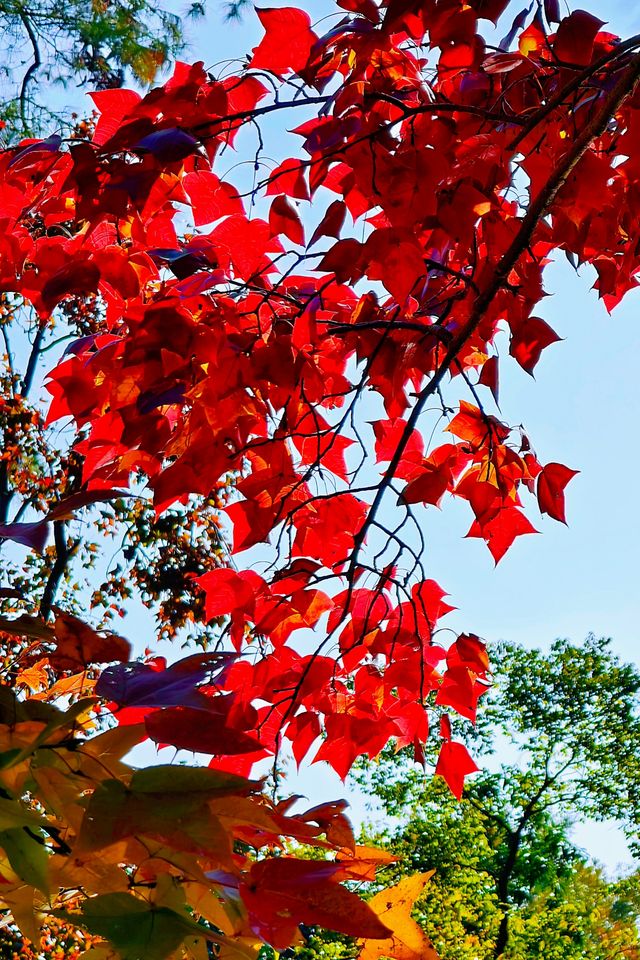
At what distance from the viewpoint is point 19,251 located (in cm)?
136

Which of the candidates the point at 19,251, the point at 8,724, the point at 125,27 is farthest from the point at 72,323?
the point at 8,724

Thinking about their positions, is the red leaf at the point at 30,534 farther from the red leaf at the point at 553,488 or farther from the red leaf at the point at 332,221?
the red leaf at the point at 553,488

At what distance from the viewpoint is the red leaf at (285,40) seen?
1143 mm

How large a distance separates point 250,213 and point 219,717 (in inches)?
37.2

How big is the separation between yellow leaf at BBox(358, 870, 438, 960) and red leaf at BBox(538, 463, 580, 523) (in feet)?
2.31

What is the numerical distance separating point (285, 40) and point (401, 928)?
1038mm

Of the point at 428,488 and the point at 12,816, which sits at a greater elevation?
the point at 428,488

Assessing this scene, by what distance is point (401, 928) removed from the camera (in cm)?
61

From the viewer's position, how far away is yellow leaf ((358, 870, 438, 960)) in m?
0.59

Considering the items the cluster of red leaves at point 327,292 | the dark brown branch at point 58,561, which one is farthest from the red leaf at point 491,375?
the dark brown branch at point 58,561

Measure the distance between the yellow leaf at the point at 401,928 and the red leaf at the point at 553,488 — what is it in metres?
0.71

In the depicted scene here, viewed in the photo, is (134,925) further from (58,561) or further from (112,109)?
(58,561)

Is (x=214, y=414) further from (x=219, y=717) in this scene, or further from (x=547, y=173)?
(x=219, y=717)

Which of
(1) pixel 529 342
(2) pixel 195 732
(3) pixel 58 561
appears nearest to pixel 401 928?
(2) pixel 195 732
